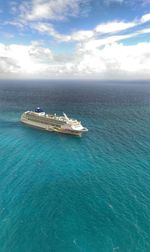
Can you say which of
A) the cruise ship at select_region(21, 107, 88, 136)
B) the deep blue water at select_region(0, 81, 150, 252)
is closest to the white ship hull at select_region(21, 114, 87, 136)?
the cruise ship at select_region(21, 107, 88, 136)

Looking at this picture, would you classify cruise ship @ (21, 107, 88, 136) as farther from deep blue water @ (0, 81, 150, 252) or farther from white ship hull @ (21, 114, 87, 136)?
deep blue water @ (0, 81, 150, 252)

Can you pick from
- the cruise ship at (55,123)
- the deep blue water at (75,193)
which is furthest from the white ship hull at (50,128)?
the deep blue water at (75,193)

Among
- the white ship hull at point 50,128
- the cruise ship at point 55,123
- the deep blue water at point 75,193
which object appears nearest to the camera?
the deep blue water at point 75,193

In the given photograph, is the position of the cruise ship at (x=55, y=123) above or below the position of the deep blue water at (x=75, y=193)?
above

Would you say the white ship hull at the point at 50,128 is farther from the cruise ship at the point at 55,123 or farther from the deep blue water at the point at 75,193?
the deep blue water at the point at 75,193

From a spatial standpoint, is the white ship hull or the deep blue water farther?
the white ship hull

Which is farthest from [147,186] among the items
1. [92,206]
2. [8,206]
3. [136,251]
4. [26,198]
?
[8,206]

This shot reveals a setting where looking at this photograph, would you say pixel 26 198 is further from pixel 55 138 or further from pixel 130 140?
pixel 130 140

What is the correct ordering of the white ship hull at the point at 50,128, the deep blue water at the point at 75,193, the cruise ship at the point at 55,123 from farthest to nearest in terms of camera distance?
1. the cruise ship at the point at 55,123
2. the white ship hull at the point at 50,128
3. the deep blue water at the point at 75,193
